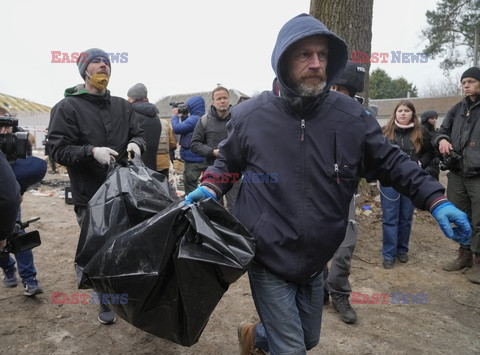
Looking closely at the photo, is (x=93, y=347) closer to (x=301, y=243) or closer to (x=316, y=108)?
(x=301, y=243)

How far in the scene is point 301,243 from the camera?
1.91 m

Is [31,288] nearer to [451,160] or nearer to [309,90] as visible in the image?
[309,90]

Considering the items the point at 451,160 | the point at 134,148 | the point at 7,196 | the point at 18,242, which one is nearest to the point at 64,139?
the point at 134,148

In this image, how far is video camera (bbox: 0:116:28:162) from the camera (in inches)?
100

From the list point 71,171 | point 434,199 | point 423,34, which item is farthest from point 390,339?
point 423,34

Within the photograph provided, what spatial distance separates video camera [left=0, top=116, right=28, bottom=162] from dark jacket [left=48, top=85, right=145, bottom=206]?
0.28 metres

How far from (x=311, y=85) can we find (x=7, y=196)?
167 centimetres

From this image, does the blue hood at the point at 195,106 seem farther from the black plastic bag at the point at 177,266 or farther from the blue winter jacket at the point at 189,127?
the black plastic bag at the point at 177,266

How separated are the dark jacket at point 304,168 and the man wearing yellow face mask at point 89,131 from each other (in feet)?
4.18

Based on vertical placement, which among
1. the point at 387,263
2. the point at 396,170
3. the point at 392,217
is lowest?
the point at 387,263

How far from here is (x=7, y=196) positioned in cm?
207

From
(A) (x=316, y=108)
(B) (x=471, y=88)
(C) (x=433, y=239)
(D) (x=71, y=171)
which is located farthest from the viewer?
(C) (x=433, y=239)

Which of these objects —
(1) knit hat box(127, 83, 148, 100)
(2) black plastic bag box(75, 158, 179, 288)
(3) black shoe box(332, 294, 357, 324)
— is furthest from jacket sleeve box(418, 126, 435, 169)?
(1) knit hat box(127, 83, 148, 100)

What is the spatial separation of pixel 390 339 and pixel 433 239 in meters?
3.13
